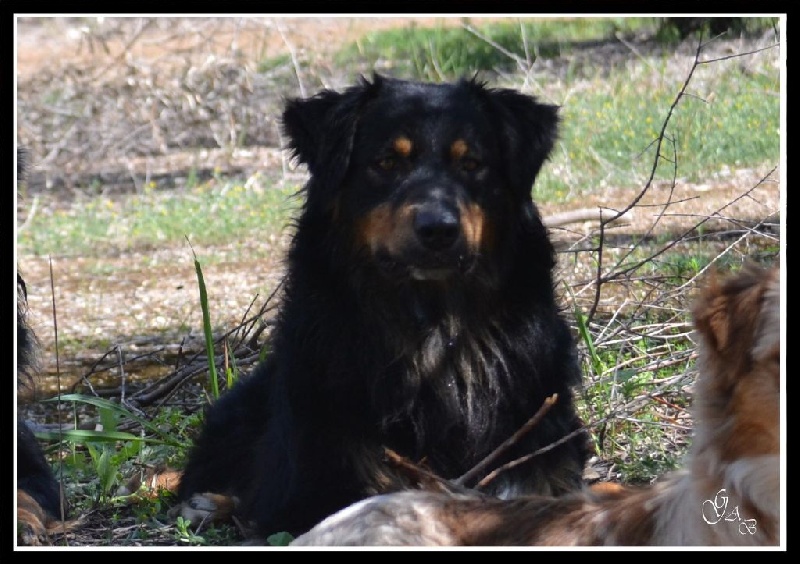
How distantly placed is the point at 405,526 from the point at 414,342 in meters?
1.48

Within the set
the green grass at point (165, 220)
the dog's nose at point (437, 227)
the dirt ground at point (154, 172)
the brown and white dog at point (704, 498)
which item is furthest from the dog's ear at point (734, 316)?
the green grass at point (165, 220)

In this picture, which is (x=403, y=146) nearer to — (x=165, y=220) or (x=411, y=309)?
(x=411, y=309)

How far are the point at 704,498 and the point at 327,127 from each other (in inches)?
87.8

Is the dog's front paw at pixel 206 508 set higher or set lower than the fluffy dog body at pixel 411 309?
lower

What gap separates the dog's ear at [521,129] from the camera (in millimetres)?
4570

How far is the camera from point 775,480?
2928 mm

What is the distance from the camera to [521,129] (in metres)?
4.64

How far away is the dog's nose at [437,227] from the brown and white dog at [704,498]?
48.1 inches

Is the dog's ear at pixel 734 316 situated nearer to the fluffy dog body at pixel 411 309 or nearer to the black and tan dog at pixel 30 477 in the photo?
the fluffy dog body at pixel 411 309

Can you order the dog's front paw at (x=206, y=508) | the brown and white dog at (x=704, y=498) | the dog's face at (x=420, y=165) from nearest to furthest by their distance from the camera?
the brown and white dog at (x=704, y=498)
the dog's face at (x=420, y=165)
the dog's front paw at (x=206, y=508)

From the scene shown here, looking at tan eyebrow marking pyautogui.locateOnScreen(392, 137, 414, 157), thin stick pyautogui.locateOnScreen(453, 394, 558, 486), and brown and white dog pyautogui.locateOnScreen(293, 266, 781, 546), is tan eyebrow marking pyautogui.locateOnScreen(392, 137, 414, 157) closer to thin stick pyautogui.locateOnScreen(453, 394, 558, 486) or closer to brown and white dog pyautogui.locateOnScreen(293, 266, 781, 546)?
thin stick pyautogui.locateOnScreen(453, 394, 558, 486)

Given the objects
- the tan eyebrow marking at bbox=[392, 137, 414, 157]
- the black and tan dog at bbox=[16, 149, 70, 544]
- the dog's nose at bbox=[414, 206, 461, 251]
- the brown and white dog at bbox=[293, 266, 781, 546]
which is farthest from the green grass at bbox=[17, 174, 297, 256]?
the brown and white dog at bbox=[293, 266, 781, 546]

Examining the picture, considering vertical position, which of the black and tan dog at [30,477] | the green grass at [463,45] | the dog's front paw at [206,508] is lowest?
the dog's front paw at [206,508]
